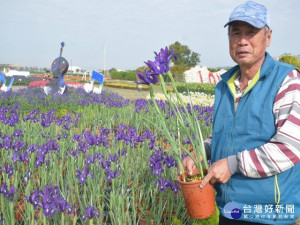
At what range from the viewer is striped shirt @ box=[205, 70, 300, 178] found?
4.49 ft

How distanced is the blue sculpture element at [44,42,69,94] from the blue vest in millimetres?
8612

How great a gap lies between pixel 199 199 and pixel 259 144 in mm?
385

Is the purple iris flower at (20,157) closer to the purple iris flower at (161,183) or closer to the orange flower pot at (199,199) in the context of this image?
the purple iris flower at (161,183)

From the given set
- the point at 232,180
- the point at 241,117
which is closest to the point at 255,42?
the point at 241,117

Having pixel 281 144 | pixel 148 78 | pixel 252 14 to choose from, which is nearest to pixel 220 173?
pixel 281 144

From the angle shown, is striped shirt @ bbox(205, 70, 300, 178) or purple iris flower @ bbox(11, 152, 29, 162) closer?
striped shirt @ bbox(205, 70, 300, 178)

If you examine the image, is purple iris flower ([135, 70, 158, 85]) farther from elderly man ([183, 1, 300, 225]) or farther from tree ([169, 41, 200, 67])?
tree ([169, 41, 200, 67])

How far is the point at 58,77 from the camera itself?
10.4 meters

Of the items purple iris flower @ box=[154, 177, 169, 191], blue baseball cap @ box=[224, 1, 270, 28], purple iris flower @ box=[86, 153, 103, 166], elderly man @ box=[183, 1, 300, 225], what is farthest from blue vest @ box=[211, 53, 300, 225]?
purple iris flower @ box=[86, 153, 103, 166]

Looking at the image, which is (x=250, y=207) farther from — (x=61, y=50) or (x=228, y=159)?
(x=61, y=50)

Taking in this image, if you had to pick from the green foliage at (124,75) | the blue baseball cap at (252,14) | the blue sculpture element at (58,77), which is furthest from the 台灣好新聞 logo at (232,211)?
the green foliage at (124,75)

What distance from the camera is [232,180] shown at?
1.56 m

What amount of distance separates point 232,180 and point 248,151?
193 millimetres

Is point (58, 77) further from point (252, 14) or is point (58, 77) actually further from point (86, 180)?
point (252, 14)
